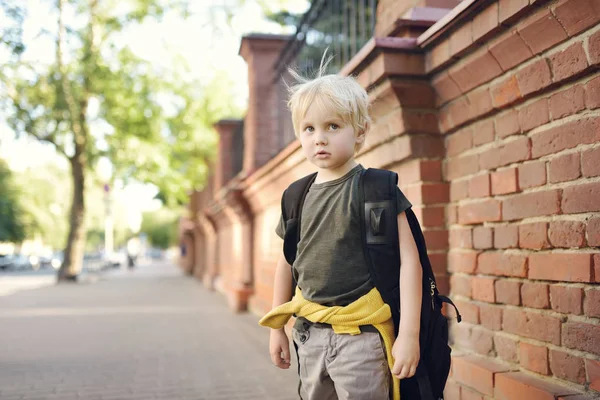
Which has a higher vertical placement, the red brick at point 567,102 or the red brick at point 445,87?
the red brick at point 445,87

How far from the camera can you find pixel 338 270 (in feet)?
6.55

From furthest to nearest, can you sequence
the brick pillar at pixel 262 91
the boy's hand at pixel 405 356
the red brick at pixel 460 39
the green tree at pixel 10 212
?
the green tree at pixel 10 212 → the brick pillar at pixel 262 91 → the red brick at pixel 460 39 → the boy's hand at pixel 405 356

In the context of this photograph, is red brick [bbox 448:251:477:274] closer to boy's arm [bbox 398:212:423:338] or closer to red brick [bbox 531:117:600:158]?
red brick [bbox 531:117:600:158]

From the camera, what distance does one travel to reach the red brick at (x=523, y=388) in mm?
2307

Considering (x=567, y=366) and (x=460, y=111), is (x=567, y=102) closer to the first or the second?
(x=460, y=111)

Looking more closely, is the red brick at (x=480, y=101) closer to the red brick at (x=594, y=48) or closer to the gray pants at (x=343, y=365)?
the red brick at (x=594, y=48)

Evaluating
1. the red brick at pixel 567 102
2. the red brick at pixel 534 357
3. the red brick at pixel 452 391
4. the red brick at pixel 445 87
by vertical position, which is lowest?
the red brick at pixel 452 391

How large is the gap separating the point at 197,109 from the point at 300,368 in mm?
21497

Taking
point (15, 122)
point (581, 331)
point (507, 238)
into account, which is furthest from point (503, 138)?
point (15, 122)

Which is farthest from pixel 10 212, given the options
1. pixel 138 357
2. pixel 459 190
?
pixel 459 190

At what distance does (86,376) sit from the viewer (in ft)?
15.8

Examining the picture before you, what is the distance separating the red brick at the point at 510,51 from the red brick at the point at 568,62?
143 millimetres

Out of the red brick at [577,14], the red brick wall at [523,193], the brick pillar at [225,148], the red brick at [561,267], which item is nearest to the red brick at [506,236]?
the red brick wall at [523,193]

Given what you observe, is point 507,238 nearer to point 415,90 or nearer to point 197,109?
point 415,90
